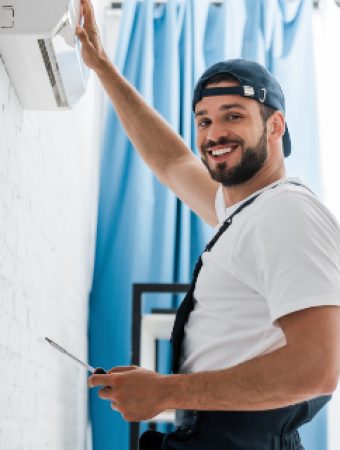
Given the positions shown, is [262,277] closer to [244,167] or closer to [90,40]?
[244,167]

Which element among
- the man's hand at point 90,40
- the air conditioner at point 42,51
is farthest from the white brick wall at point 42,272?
the man's hand at point 90,40

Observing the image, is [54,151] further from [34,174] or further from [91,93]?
[91,93]

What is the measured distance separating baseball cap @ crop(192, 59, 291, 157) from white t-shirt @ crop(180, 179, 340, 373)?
0.22 m

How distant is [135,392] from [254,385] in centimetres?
18

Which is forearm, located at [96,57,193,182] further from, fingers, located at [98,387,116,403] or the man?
fingers, located at [98,387,116,403]

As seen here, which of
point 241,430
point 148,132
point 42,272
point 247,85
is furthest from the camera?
point 148,132

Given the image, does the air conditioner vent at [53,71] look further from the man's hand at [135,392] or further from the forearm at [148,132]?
the man's hand at [135,392]

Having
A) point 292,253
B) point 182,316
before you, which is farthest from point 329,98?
point 292,253

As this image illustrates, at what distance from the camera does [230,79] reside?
1.41 meters

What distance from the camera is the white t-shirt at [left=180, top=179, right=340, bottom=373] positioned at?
107 cm

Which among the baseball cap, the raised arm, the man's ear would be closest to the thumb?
the raised arm

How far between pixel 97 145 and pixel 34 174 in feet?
4.59

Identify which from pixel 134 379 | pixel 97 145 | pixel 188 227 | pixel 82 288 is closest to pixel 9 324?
pixel 134 379

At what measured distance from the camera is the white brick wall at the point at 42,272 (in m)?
1.32
